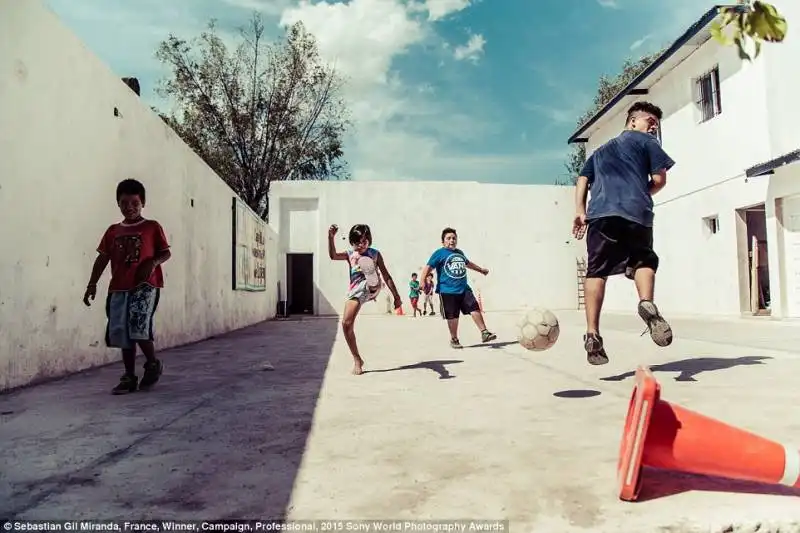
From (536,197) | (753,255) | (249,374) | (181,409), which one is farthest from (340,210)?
(181,409)

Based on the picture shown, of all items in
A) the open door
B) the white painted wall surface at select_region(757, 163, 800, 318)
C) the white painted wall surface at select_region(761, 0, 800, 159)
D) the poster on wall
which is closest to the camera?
the white painted wall surface at select_region(757, 163, 800, 318)

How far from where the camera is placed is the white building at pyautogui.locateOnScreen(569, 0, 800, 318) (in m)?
11.4

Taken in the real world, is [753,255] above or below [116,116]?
below

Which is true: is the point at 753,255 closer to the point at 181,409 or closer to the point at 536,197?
the point at 536,197

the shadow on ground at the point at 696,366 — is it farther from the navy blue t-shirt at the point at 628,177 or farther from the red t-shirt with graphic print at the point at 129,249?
the red t-shirt with graphic print at the point at 129,249

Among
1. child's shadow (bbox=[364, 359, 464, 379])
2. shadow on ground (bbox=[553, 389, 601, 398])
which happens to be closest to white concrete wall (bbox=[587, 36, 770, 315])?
child's shadow (bbox=[364, 359, 464, 379])

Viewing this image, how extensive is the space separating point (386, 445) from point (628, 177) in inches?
101

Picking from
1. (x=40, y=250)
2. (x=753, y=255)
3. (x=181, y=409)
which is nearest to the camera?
(x=181, y=409)

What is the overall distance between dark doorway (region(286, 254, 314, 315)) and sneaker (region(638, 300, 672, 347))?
65.9 ft

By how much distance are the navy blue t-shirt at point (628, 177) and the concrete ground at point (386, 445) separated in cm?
113

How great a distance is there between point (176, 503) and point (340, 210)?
20.9 meters

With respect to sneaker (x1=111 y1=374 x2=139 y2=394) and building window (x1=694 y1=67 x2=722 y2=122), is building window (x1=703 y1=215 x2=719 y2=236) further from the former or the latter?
sneaker (x1=111 y1=374 x2=139 y2=394)

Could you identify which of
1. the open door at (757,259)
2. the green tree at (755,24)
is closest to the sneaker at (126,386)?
the green tree at (755,24)

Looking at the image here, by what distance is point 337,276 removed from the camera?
22.1 metres
